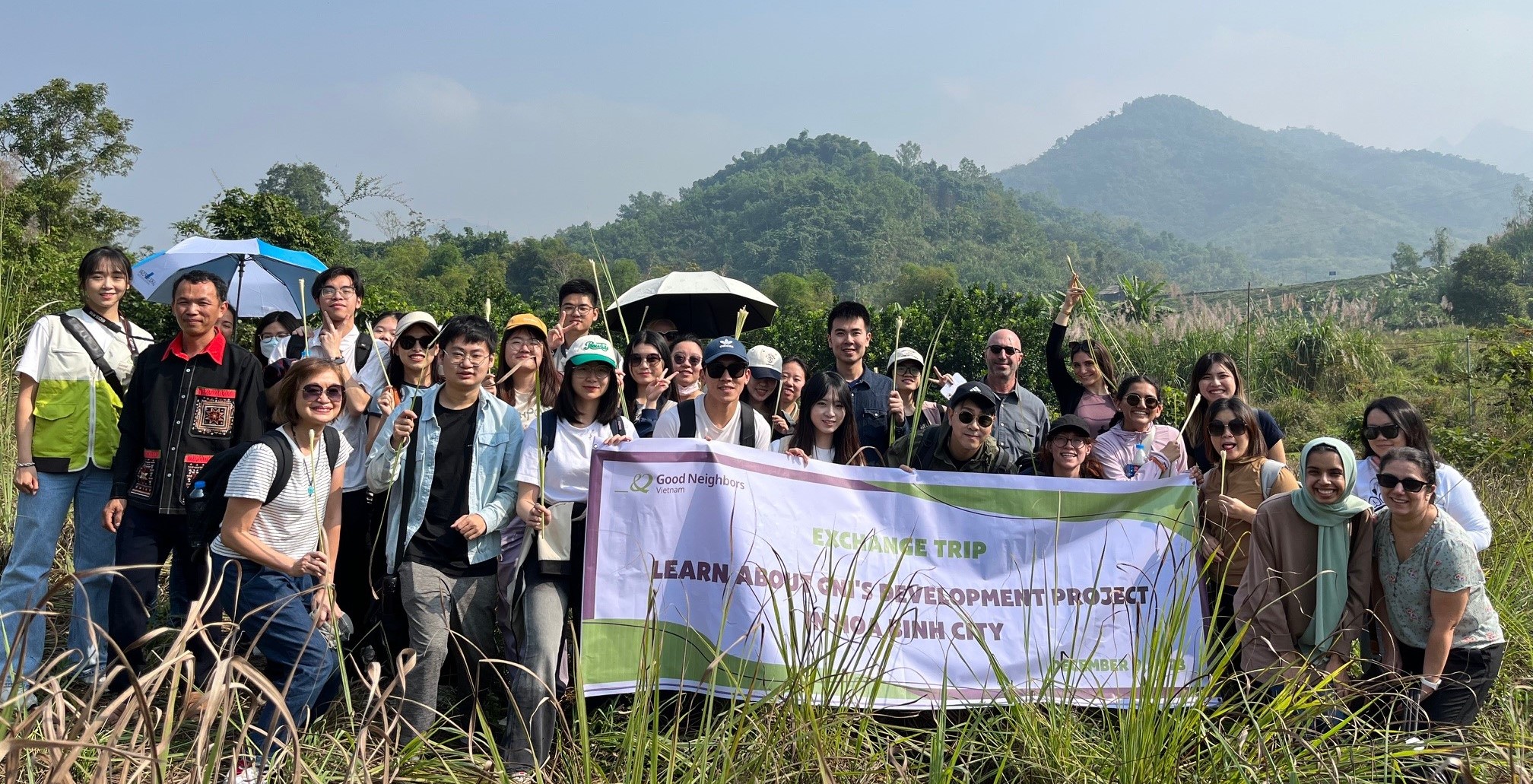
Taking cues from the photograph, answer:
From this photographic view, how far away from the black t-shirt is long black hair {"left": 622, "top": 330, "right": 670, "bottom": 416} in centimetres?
108

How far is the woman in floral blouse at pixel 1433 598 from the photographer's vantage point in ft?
12.1

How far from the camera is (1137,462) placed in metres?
4.84

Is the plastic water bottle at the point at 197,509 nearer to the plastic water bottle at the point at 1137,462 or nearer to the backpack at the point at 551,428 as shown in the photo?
the backpack at the point at 551,428

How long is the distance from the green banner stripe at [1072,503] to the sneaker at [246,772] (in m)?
2.33

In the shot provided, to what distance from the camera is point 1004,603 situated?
13.5ft

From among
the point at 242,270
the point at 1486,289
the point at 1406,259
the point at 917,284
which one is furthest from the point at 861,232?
the point at 242,270

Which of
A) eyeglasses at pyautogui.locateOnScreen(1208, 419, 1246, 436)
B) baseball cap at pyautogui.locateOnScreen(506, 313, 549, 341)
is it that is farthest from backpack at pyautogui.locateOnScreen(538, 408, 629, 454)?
eyeglasses at pyautogui.locateOnScreen(1208, 419, 1246, 436)

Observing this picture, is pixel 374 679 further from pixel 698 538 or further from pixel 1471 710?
pixel 1471 710

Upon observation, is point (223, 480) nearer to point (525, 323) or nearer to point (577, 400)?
point (577, 400)

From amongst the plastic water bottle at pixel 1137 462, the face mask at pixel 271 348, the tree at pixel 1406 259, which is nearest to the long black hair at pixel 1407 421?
the plastic water bottle at pixel 1137 462

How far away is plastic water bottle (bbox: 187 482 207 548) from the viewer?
379 cm

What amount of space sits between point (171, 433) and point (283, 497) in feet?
2.92

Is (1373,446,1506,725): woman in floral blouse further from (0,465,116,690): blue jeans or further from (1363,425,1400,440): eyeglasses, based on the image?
(0,465,116,690): blue jeans

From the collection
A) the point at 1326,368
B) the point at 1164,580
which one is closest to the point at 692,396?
the point at 1164,580
